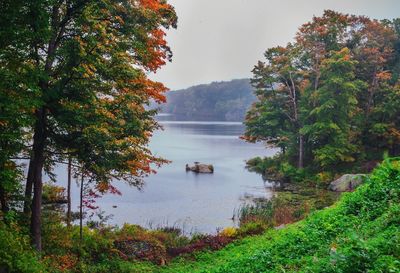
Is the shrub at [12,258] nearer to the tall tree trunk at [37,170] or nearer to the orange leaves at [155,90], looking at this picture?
the tall tree trunk at [37,170]

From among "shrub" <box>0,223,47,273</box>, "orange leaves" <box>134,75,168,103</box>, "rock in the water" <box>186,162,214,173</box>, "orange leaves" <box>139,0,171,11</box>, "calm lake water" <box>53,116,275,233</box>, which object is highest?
"orange leaves" <box>139,0,171,11</box>

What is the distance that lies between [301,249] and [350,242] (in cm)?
271

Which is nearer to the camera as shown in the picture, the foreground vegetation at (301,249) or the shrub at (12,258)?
the foreground vegetation at (301,249)

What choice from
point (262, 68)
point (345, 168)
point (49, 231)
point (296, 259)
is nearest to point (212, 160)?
point (262, 68)

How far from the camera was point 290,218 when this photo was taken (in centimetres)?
2416

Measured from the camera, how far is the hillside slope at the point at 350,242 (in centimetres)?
678

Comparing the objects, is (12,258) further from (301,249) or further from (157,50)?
(157,50)

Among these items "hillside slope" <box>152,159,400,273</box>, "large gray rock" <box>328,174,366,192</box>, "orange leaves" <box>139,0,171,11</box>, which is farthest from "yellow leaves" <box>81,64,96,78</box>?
"large gray rock" <box>328,174,366,192</box>

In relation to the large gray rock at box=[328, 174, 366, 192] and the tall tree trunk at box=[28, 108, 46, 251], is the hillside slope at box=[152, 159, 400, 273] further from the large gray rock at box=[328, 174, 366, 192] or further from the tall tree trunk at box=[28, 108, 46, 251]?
the large gray rock at box=[328, 174, 366, 192]

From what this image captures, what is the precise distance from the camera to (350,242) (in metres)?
7.62

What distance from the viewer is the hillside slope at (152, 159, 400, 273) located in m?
6.78

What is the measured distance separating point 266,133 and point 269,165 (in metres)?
5.08

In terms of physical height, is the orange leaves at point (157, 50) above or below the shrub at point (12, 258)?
above

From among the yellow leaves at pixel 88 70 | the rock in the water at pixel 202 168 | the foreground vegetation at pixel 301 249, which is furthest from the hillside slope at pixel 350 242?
the rock in the water at pixel 202 168
